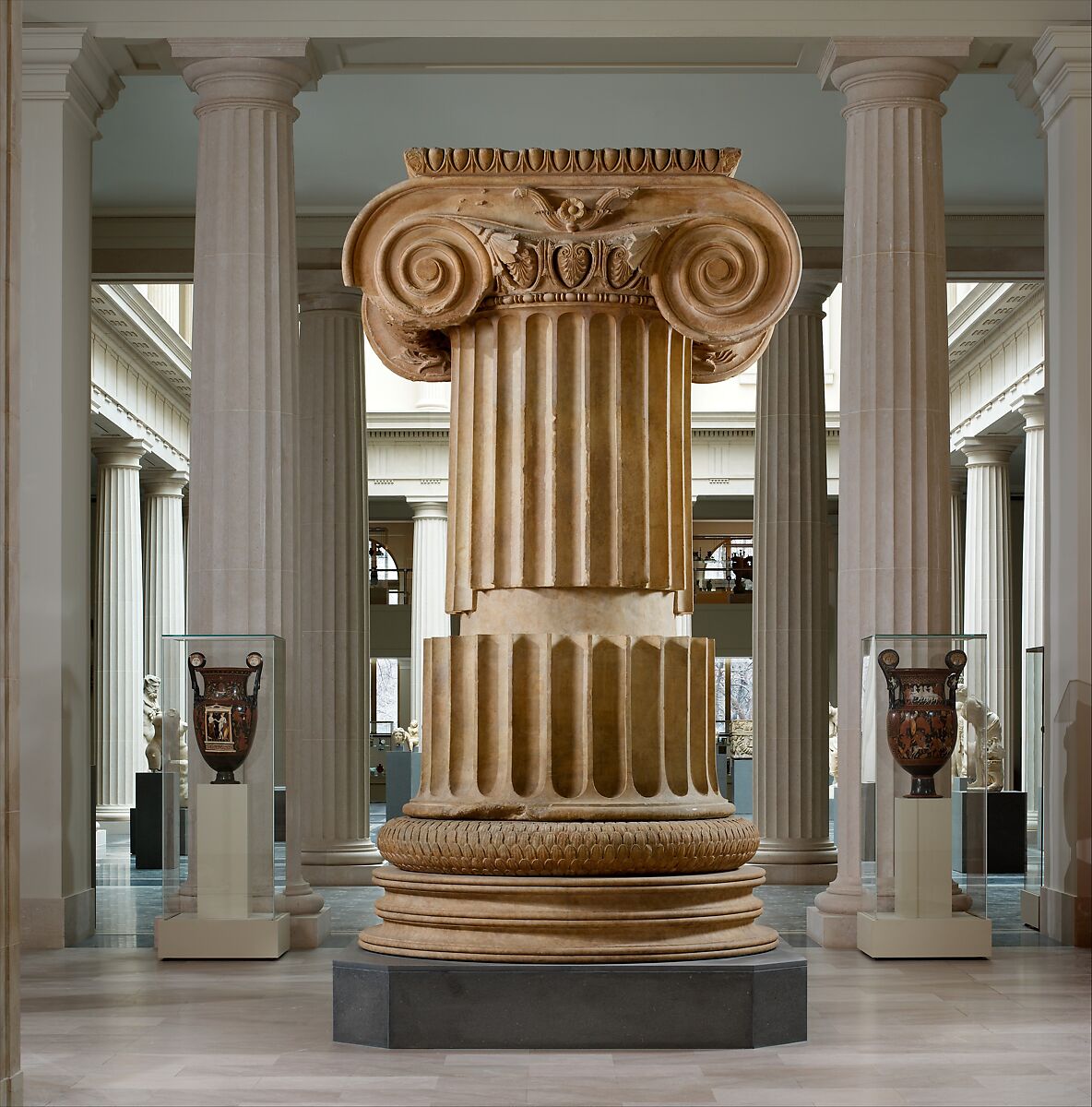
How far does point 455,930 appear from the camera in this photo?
6609 millimetres

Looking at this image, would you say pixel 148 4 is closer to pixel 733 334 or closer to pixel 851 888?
pixel 733 334

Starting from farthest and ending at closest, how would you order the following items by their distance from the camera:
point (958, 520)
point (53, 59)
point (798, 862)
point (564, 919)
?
point (958, 520), point (798, 862), point (53, 59), point (564, 919)

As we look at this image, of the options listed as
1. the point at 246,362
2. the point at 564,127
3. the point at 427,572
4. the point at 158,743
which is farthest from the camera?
the point at 427,572

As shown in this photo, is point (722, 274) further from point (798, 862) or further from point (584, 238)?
point (798, 862)

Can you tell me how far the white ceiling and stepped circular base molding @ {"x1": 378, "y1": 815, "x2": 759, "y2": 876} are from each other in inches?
372

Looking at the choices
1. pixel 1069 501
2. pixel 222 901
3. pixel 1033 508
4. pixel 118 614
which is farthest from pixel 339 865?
pixel 1033 508

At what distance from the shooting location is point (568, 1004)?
653cm

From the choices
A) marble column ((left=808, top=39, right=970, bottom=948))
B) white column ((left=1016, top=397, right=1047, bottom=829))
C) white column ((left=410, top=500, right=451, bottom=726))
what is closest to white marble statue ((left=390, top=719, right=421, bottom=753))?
white column ((left=410, top=500, right=451, bottom=726))

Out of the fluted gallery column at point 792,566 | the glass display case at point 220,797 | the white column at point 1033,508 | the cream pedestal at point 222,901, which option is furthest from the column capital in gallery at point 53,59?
the white column at point 1033,508

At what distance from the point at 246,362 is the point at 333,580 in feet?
19.5

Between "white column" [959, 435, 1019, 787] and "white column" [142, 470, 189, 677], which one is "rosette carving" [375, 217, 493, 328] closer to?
"white column" [959, 435, 1019, 787]

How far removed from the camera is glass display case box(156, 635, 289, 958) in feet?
36.9

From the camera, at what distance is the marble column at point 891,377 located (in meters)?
12.3

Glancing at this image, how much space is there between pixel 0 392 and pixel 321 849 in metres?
12.1
